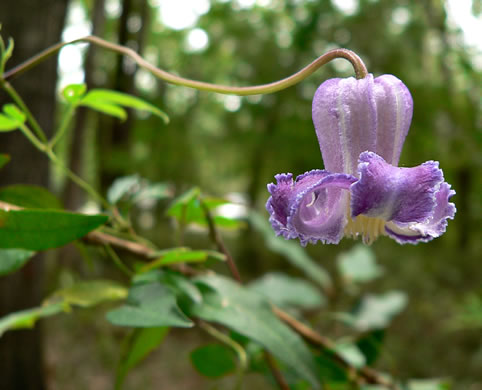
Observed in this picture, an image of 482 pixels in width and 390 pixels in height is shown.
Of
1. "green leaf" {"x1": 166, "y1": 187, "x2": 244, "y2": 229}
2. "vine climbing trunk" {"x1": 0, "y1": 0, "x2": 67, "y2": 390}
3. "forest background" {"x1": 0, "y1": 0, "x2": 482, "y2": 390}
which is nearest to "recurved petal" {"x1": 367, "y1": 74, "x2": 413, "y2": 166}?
"green leaf" {"x1": 166, "y1": 187, "x2": 244, "y2": 229}

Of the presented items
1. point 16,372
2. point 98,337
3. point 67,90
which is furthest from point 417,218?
point 98,337

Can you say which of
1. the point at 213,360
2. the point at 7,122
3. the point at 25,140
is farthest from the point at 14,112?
the point at 25,140

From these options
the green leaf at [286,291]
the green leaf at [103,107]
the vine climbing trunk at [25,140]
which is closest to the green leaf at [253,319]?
the green leaf at [103,107]

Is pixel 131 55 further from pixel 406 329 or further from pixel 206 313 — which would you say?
pixel 406 329

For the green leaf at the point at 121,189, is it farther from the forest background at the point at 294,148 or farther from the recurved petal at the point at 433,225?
the forest background at the point at 294,148

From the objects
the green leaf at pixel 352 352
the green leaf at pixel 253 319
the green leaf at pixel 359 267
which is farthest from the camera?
the green leaf at pixel 359 267

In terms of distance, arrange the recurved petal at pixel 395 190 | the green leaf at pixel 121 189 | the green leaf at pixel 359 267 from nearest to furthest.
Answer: the recurved petal at pixel 395 190
the green leaf at pixel 121 189
the green leaf at pixel 359 267
